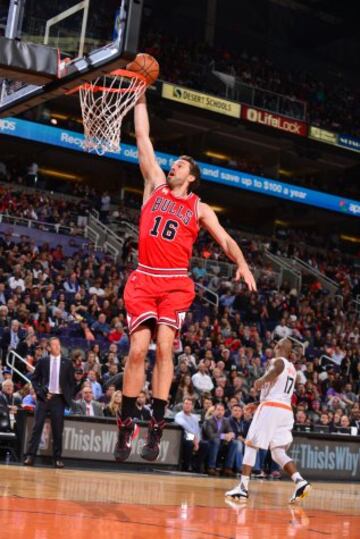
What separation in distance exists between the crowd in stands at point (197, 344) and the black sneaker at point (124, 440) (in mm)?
7259

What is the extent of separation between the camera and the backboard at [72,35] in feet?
27.6

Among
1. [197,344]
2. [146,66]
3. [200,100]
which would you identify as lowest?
[197,344]

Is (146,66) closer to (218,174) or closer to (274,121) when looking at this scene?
(218,174)

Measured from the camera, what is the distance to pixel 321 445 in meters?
17.5

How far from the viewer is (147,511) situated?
24.6 feet

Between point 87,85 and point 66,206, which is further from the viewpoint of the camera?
point 66,206

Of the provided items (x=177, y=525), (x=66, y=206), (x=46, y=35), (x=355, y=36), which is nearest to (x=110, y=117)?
(x=46, y=35)

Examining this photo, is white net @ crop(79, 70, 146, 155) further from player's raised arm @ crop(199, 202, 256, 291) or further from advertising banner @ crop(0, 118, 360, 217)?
advertising banner @ crop(0, 118, 360, 217)

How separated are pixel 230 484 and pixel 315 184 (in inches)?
1122

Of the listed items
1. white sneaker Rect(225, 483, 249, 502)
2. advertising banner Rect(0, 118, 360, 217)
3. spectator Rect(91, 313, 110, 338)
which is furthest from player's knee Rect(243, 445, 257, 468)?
advertising banner Rect(0, 118, 360, 217)

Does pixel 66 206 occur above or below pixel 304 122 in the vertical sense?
below

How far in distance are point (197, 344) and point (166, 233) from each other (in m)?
13.7

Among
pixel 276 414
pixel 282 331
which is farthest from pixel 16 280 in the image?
pixel 276 414

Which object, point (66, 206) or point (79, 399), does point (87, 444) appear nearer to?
point (79, 399)
